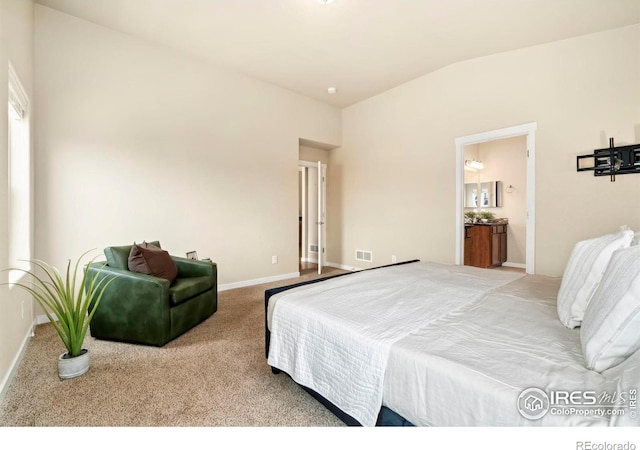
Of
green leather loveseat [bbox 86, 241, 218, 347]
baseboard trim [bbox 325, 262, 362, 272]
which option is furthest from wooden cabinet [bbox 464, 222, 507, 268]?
green leather loveseat [bbox 86, 241, 218, 347]

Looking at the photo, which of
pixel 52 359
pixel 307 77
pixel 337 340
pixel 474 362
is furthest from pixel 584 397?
pixel 307 77

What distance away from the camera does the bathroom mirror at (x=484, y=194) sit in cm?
598

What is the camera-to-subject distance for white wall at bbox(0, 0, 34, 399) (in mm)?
1761

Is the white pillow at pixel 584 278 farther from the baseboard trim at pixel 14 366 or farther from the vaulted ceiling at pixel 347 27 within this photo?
the baseboard trim at pixel 14 366

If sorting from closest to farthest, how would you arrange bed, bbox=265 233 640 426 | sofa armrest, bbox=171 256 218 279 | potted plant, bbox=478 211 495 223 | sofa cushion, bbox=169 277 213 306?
bed, bbox=265 233 640 426, sofa cushion, bbox=169 277 213 306, sofa armrest, bbox=171 256 218 279, potted plant, bbox=478 211 495 223

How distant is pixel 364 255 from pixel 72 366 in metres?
4.15

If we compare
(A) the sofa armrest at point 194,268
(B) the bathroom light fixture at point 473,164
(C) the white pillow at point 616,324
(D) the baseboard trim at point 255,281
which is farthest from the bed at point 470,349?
(B) the bathroom light fixture at point 473,164

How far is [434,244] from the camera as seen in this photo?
4.25 metres

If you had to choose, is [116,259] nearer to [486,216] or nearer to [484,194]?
[486,216]

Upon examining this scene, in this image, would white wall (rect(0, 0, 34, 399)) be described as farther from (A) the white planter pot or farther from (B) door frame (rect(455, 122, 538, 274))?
(B) door frame (rect(455, 122, 538, 274))

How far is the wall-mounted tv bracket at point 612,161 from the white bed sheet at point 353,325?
1942mm

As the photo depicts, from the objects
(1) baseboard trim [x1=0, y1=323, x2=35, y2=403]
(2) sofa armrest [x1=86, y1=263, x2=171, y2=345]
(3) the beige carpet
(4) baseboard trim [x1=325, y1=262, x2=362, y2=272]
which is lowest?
(3) the beige carpet

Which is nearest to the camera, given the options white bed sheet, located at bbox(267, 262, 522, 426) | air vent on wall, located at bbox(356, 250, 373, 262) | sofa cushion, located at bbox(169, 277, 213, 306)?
white bed sheet, located at bbox(267, 262, 522, 426)

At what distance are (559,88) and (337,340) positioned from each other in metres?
3.76
